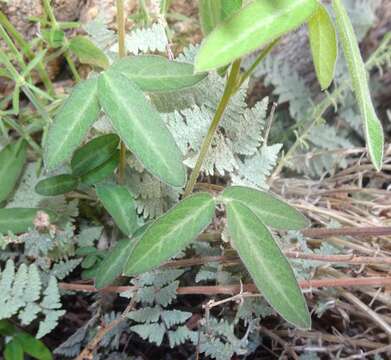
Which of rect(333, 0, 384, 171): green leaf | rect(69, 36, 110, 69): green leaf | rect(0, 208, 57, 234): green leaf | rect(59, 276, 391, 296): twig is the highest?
rect(69, 36, 110, 69): green leaf

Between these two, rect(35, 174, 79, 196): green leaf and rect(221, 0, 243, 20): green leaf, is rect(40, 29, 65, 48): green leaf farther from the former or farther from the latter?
rect(221, 0, 243, 20): green leaf

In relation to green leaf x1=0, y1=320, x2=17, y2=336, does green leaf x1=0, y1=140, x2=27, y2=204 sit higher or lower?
higher

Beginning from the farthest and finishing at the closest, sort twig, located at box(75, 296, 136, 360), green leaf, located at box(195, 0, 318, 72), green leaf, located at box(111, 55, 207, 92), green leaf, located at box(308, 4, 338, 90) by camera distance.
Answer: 1. twig, located at box(75, 296, 136, 360)
2. green leaf, located at box(111, 55, 207, 92)
3. green leaf, located at box(308, 4, 338, 90)
4. green leaf, located at box(195, 0, 318, 72)

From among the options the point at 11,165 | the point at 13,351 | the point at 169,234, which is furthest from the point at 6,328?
the point at 169,234

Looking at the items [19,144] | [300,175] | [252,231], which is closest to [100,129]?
[19,144]

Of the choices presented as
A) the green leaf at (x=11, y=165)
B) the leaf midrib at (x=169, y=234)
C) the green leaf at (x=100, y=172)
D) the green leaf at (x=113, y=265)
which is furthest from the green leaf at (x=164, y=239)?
the green leaf at (x=11, y=165)

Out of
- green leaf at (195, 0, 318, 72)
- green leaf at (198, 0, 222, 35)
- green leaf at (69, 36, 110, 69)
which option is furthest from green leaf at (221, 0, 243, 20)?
green leaf at (69, 36, 110, 69)

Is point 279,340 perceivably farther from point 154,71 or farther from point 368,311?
point 154,71

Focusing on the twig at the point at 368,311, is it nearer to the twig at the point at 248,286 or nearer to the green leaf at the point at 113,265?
the twig at the point at 248,286
